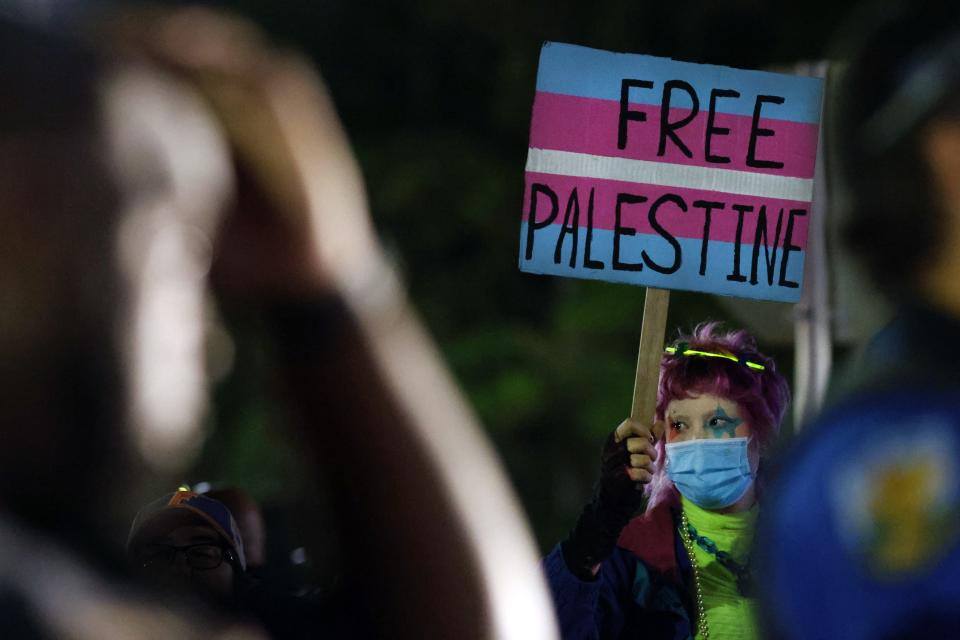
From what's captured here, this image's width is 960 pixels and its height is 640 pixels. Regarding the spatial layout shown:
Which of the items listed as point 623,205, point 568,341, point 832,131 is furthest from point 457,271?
point 832,131

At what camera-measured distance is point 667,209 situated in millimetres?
3104

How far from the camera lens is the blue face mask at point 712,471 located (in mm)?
3055

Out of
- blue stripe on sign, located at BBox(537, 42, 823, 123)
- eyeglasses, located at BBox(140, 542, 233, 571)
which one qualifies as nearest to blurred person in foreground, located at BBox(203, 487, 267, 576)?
eyeglasses, located at BBox(140, 542, 233, 571)

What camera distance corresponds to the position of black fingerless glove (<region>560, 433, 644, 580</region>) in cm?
285

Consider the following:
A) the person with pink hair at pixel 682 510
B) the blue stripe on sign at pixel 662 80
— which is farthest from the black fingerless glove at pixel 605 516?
the blue stripe on sign at pixel 662 80

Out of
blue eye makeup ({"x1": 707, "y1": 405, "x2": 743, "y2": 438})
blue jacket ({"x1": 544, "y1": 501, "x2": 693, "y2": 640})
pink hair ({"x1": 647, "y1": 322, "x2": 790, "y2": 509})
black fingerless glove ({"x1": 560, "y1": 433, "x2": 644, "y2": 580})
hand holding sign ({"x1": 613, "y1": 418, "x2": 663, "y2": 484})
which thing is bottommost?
blue jacket ({"x1": 544, "y1": 501, "x2": 693, "y2": 640})

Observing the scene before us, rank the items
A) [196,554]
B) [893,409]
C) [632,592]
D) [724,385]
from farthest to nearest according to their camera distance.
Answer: [724,385], [632,592], [196,554], [893,409]

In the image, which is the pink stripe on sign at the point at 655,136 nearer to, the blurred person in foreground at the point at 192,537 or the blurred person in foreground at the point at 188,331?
the blurred person in foreground at the point at 192,537

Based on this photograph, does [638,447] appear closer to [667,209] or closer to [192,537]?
[667,209]

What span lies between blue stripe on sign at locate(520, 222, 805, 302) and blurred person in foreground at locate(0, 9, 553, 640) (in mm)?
1925

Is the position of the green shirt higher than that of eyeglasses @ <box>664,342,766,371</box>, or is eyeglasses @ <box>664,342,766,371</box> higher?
eyeglasses @ <box>664,342,766,371</box>

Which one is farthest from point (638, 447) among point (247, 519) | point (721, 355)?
point (247, 519)

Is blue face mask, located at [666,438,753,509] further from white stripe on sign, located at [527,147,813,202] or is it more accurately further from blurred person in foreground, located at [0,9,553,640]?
blurred person in foreground, located at [0,9,553,640]

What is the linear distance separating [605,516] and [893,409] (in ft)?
5.36
